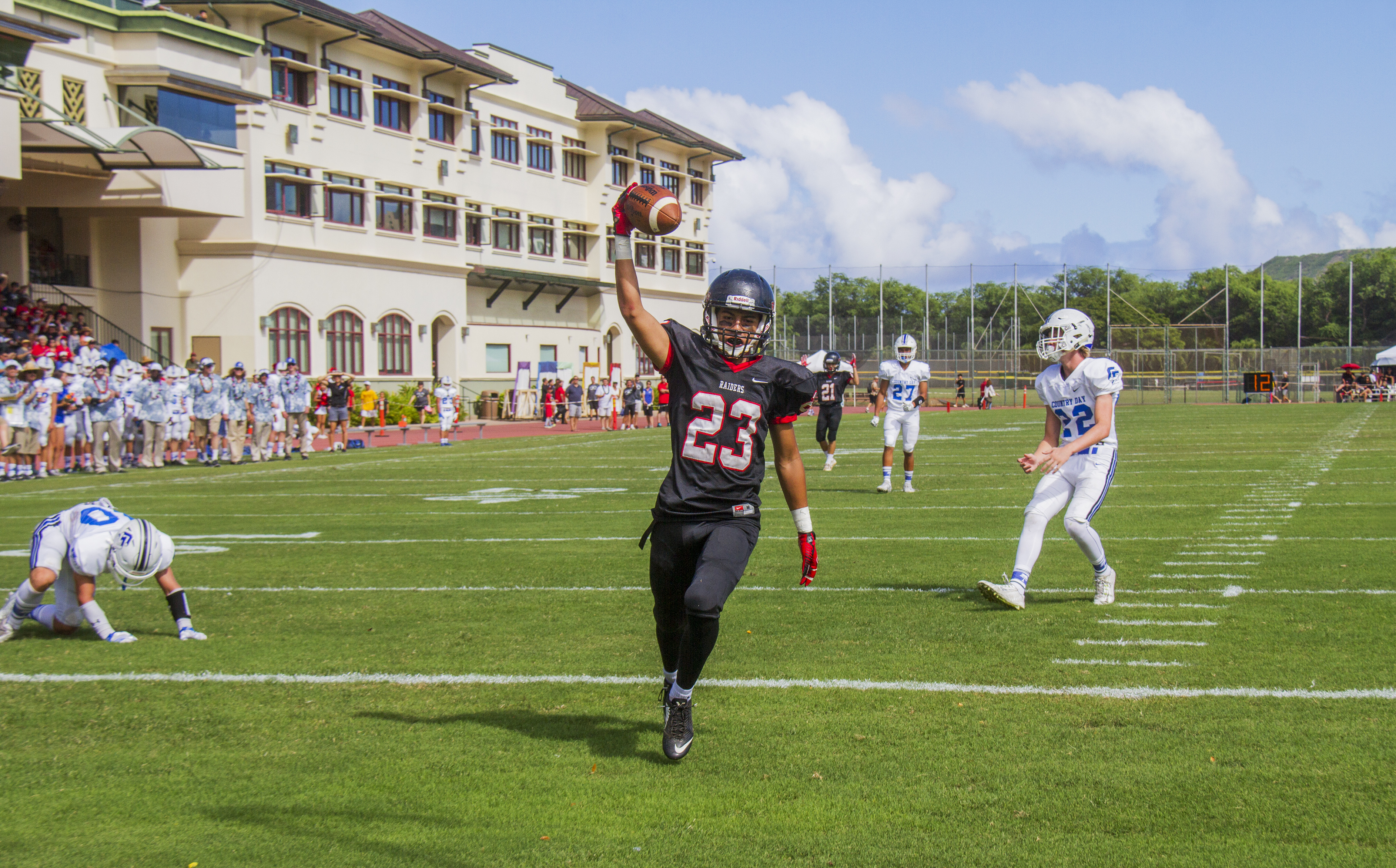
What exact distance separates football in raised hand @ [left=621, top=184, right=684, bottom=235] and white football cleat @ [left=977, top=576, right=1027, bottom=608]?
11.4ft

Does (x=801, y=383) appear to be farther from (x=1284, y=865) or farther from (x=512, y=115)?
(x=512, y=115)

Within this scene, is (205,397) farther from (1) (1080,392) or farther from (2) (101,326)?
(1) (1080,392)

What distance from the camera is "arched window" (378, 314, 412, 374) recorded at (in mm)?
40719

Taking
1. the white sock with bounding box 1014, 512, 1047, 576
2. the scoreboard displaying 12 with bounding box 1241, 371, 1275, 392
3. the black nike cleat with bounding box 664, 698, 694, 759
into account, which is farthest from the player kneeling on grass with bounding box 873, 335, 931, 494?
the scoreboard displaying 12 with bounding box 1241, 371, 1275, 392

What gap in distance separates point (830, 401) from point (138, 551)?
12.8 meters

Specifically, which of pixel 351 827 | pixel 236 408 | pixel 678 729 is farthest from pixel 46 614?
pixel 236 408

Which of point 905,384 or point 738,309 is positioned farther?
point 905,384

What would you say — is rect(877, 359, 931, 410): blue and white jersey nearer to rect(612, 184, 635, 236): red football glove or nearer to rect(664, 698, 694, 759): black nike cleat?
rect(612, 184, 635, 236): red football glove

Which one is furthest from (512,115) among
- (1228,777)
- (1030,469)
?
(1228,777)

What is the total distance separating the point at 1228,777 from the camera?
14.6 feet

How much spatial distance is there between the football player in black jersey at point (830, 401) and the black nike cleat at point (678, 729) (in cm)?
1301

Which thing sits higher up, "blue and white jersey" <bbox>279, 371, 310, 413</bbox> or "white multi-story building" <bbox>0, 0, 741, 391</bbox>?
"white multi-story building" <bbox>0, 0, 741, 391</bbox>

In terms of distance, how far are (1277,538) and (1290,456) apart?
10934 mm

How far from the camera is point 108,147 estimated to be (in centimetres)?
2636
